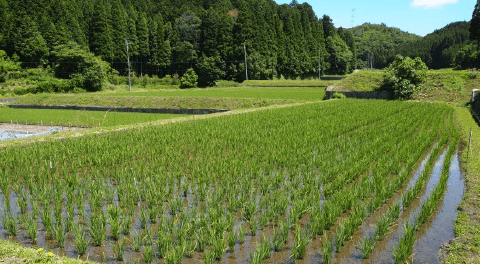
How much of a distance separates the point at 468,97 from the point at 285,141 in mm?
20241

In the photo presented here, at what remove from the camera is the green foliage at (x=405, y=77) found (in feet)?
81.3

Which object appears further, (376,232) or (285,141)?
(285,141)

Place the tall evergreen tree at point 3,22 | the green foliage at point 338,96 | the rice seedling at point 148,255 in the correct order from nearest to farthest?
the rice seedling at point 148,255
the green foliage at point 338,96
the tall evergreen tree at point 3,22

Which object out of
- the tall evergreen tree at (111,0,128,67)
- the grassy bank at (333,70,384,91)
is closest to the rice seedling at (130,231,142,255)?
the grassy bank at (333,70,384,91)

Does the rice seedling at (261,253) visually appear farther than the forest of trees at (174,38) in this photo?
No

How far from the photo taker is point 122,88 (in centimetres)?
4150

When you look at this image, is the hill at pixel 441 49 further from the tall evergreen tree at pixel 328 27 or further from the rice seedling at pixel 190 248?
the rice seedling at pixel 190 248

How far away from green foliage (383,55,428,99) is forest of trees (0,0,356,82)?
83.2 ft

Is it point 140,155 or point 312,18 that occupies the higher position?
point 312,18

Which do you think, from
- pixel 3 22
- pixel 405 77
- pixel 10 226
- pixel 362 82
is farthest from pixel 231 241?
pixel 3 22

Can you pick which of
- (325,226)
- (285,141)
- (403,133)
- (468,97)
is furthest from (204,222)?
(468,97)

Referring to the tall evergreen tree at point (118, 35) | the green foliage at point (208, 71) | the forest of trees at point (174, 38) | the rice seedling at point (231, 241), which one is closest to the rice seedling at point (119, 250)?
the rice seedling at point (231, 241)

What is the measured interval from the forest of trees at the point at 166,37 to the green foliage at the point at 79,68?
4061mm

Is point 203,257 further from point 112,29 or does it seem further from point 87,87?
point 112,29
